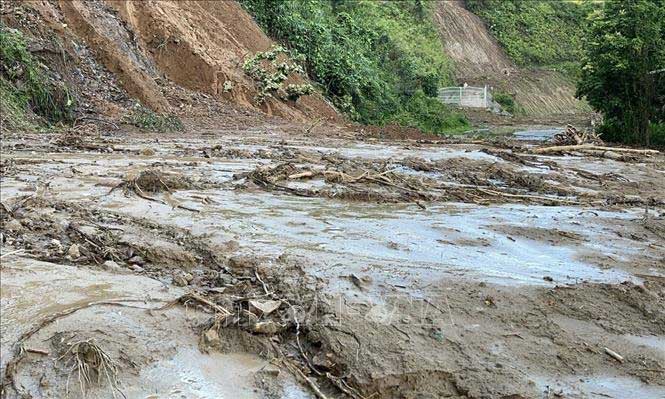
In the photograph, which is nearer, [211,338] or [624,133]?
[211,338]

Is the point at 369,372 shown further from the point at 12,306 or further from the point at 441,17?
the point at 441,17

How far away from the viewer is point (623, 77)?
19891mm

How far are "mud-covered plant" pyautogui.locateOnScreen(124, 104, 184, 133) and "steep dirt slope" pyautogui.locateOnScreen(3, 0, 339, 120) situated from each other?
43 centimetres

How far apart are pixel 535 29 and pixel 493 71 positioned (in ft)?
30.3

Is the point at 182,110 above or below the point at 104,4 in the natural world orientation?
below

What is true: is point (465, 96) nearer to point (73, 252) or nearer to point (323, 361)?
point (73, 252)

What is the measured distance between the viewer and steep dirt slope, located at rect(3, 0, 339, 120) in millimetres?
16500

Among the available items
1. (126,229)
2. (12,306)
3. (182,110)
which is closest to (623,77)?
A: (182,110)

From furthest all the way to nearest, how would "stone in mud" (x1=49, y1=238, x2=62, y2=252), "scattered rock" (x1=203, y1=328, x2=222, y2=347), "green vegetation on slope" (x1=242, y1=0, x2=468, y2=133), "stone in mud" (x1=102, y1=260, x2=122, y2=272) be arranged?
"green vegetation on slope" (x1=242, y1=0, x2=468, y2=133) → "stone in mud" (x1=49, y1=238, x2=62, y2=252) → "stone in mud" (x1=102, y1=260, x2=122, y2=272) → "scattered rock" (x1=203, y1=328, x2=222, y2=347)

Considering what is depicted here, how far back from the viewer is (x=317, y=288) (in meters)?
4.85

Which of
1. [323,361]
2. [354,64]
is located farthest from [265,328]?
[354,64]

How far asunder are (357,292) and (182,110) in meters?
14.6

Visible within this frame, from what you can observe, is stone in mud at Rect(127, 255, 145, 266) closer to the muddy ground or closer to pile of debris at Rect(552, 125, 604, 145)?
the muddy ground

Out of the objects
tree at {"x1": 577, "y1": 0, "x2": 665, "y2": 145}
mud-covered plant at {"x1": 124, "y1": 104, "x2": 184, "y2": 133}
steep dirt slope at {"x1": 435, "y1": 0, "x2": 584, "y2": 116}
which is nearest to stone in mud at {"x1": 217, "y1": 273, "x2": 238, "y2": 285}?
mud-covered plant at {"x1": 124, "y1": 104, "x2": 184, "y2": 133}
